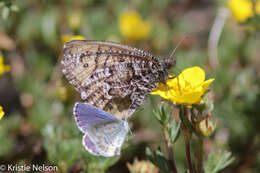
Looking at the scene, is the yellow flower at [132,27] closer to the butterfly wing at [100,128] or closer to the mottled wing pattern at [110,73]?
the mottled wing pattern at [110,73]

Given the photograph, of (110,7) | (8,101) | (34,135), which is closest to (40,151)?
(34,135)

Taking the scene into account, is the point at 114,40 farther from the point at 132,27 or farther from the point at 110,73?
the point at 110,73

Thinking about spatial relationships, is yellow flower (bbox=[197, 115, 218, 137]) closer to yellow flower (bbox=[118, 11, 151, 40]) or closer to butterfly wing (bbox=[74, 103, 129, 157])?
butterfly wing (bbox=[74, 103, 129, 157])

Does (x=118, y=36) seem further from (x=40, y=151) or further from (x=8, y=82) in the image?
(x=40, y=151)

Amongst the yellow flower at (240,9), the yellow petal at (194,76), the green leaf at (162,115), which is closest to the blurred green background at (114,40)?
the yellow flower at (240,9)

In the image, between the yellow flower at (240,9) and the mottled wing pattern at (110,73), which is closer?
the mottled wing pattern at (110,73)

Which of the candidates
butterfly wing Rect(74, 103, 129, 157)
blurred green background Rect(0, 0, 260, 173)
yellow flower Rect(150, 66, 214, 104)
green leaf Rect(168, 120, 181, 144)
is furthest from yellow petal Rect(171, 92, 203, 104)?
blurred green background Rect(0, 0, 260, 173)
